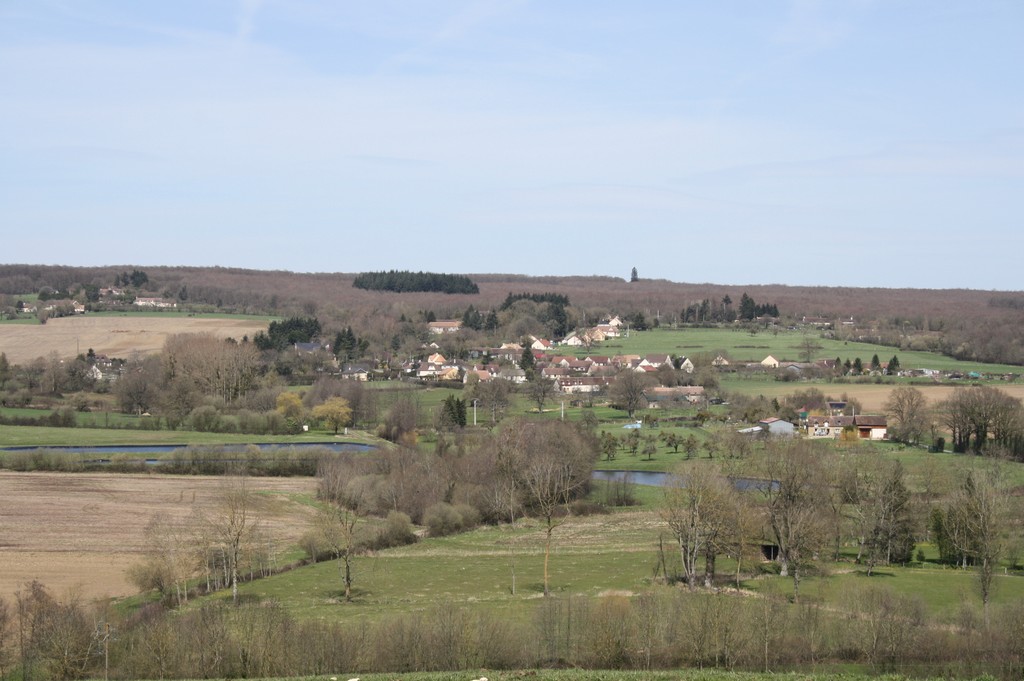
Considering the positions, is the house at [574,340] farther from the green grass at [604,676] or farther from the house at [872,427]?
the green grass at [604,676]

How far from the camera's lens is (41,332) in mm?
120438

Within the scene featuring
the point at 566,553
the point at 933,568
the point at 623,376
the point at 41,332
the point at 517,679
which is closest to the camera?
the point at 517,679

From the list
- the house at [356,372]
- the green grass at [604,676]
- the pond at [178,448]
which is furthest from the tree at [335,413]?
the green grass at [604,676]

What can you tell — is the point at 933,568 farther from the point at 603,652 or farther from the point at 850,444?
the point at 850,444

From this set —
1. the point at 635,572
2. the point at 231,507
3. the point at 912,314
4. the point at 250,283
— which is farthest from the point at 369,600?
the point at 250,283

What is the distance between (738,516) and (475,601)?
36.3 feet

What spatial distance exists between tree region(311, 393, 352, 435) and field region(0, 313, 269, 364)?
37872 millimetres

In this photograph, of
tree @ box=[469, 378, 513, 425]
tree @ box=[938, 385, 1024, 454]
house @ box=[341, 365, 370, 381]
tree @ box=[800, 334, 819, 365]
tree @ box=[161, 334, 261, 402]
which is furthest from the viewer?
tree @ box=[800, 334, 819, 365]

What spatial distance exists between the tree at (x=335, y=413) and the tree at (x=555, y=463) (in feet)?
68.3

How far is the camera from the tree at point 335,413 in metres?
82.0

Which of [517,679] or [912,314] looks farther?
[912,314]

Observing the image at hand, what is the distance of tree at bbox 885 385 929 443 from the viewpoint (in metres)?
73.8

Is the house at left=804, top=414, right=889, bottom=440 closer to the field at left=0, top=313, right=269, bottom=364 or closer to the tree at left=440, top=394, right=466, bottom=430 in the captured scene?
the tree at left=440, top=394, right=466, bottom=430

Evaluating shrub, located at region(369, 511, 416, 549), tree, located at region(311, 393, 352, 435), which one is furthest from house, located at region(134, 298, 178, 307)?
shrub, located at region(369, 511, 416, 549)
